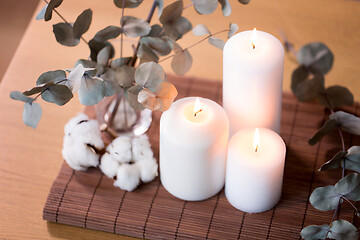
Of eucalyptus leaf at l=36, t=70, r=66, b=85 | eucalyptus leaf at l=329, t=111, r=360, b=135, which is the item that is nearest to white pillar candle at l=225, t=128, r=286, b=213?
eucalyptus leaf at l=329, t=111, r=360, b=135

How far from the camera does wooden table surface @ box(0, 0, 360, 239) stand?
35.9 inches

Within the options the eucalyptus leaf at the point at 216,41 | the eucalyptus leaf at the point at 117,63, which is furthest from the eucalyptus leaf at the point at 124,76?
the eucalyptus leaf at the point at 216,41

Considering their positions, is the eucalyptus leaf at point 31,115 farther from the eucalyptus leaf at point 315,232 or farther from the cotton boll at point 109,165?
the eucalyptus leaf at point 315,232

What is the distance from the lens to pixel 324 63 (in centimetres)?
103

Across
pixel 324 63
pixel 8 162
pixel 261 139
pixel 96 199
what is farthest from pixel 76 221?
pixel 324 63

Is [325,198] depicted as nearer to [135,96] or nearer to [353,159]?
[353,159]

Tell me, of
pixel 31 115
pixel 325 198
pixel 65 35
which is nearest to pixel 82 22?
pixel 65 35

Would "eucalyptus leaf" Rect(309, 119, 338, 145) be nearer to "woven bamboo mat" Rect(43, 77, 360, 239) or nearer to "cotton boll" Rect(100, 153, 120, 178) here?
"woven bamboo mat" Rect(43, 77, 360, 239)

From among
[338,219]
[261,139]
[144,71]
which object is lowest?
[338,219]

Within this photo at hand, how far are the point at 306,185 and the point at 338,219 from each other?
0.23 ft

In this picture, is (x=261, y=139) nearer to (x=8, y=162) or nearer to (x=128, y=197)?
(x=128, y=197)

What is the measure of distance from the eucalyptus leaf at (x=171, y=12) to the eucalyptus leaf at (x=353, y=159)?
286mm

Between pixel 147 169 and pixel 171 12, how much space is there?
0.22 meters

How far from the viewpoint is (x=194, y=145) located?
31.9 inches
